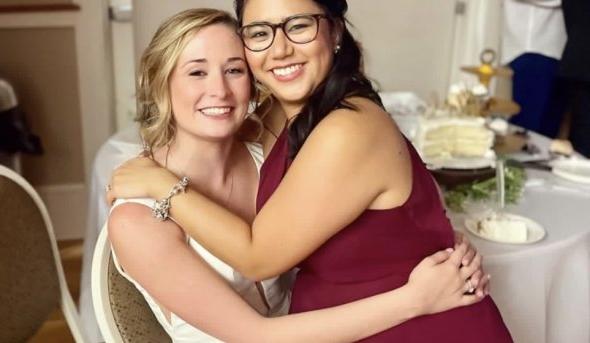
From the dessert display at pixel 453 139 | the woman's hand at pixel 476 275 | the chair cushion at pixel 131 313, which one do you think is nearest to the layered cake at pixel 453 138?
the dessert display at pixel 453 139

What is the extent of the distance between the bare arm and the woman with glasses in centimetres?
1

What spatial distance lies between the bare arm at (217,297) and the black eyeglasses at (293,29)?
1.07 ft

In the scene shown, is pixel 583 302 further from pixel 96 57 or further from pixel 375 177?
pixel 96 57

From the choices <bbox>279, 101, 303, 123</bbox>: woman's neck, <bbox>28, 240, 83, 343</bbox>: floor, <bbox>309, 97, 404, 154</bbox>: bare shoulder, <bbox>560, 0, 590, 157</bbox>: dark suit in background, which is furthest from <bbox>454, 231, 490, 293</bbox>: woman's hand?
<bbox>560, 0, 590, 157</bbox>: dark suit in background

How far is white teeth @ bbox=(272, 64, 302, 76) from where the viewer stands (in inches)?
42.1

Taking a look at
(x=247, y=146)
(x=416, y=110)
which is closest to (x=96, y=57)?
(x=416, y=110)

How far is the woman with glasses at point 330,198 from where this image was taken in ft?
3.28

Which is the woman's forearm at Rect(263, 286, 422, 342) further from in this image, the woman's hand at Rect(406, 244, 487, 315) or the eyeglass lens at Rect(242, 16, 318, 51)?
the eyeglass lens at Rect(242, 16, 318, 51)

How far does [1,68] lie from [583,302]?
2593 mm

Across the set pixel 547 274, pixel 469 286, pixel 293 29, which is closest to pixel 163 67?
pixel 293 29

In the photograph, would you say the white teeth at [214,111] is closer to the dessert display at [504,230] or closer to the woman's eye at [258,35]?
the woman's eye at [258,35]

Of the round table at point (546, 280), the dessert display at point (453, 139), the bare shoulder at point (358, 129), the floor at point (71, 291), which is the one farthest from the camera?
the floor at point (71, 291)

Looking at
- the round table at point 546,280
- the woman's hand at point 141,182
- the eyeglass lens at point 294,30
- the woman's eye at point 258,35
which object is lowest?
the round table at point 546,280

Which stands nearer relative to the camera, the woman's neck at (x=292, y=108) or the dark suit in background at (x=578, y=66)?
the woman's neck at (x=292, y=108)
